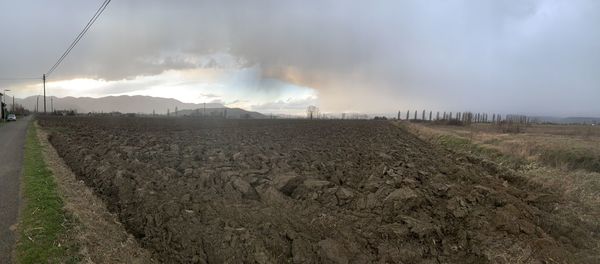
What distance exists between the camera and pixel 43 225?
7.00 metres

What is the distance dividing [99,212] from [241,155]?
702 centimetres

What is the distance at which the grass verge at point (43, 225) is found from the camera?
19.2 feet

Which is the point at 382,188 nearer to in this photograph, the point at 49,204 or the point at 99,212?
the point at 99,212

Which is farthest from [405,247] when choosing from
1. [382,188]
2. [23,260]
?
[23,260]

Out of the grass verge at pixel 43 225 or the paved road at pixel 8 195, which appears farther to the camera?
the paved road at pixel 8 195

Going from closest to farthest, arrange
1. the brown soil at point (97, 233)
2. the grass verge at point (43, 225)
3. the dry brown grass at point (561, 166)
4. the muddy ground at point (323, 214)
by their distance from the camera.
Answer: the grass verge at point (43, 225)
the brown soil at point (97, 233)
the muddy ground at point (323, 214)
the dry brown grass at point (561, 166)

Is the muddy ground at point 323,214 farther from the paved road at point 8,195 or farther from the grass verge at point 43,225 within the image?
the paved road at point 8,195

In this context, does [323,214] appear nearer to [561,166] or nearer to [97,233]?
[97,233]

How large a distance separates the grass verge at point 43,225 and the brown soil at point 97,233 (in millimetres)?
159

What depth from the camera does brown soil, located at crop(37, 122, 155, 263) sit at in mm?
6161

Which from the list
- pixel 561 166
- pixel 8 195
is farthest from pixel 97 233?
pixel 561 166

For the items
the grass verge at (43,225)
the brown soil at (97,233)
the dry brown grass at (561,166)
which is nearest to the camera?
the grass verge at (43,225)

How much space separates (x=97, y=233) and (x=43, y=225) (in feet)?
3.43

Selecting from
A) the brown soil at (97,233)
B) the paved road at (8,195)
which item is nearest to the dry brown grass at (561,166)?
the brown soil at (97,233)
